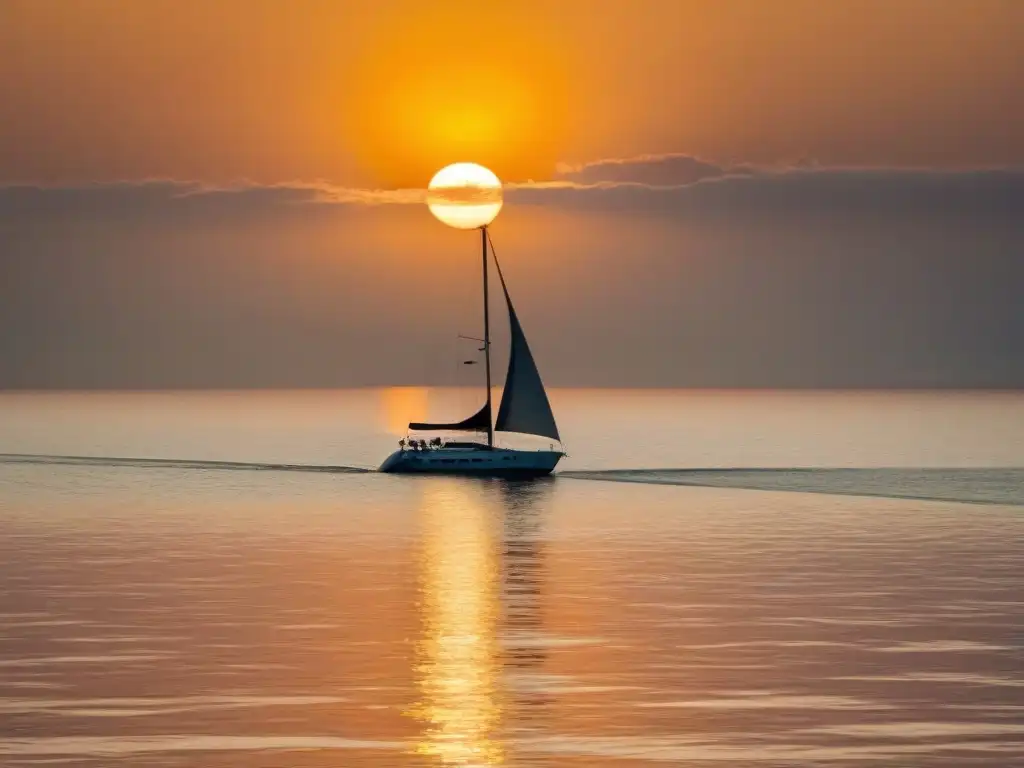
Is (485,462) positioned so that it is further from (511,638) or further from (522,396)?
(511,638)

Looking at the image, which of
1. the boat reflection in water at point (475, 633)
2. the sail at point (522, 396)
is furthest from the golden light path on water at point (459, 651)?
the sail at point (522, 396)

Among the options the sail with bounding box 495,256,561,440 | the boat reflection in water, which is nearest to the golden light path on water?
the boat reflection in water

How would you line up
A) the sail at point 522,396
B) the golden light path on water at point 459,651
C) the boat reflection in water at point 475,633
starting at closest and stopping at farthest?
the golden light path on water at point 459,651 → the boat reflection in water at point 475,633 → the sail at point 522,396

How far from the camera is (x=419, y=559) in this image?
7644 centimetres

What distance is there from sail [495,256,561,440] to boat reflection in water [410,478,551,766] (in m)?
36.5

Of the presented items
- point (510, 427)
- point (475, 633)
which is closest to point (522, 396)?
point (510, 427)

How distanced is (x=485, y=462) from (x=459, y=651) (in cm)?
9482

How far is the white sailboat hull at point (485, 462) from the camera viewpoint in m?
142

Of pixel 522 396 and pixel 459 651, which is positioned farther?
pixel 522 396

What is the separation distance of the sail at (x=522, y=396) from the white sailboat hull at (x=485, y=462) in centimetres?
304

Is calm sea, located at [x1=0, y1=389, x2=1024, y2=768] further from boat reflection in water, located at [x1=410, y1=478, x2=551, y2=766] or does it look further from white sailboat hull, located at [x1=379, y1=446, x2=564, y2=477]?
white sailboat hull, located at [x1=379, y1=446, x2=564, y2=477]

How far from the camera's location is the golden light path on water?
115 feet

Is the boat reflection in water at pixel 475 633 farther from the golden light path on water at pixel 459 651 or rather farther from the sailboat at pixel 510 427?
the sailboat at pixel 510 427

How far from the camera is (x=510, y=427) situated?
14100 cm
